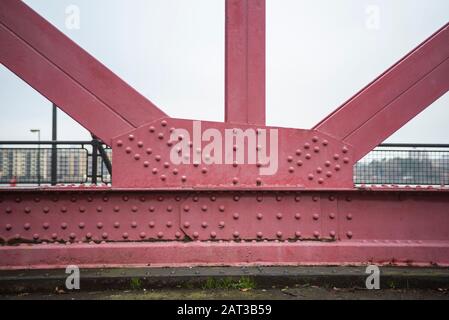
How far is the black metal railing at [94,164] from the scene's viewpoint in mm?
8898

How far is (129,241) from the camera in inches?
156

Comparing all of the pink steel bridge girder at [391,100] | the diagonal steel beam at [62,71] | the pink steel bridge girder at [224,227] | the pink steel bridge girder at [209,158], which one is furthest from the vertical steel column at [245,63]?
the diagonal steel beam at [62,71]

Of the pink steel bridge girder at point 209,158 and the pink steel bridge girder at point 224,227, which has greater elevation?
the pink steel bridge girder at point 209,158

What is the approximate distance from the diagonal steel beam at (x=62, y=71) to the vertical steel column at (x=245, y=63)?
0.94m

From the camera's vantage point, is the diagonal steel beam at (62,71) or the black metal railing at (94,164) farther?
the black metal railing at (94,164)

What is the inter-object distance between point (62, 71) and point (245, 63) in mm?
1773

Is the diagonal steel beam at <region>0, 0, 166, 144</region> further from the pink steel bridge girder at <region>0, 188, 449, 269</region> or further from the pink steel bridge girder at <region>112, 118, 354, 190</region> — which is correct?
the pink steel bridge girder at <region>0, 188, 449, 269</region>

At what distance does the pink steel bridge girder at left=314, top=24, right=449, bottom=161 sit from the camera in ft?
13.4

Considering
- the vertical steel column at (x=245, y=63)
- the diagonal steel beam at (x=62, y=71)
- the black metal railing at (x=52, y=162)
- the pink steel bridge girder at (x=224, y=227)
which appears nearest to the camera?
the diagonal steel beam at (x=62, y=71)

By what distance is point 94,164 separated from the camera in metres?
8.94

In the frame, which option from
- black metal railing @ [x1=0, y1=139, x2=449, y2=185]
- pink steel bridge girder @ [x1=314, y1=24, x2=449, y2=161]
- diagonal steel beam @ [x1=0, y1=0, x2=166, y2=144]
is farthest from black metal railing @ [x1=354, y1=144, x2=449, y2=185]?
Result: diagonal steel beam @ [x1=0, y1=0, x2=166, y2=144]

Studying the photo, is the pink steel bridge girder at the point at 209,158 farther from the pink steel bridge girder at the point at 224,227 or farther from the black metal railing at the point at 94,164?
the black metal railing at the point at 94,164

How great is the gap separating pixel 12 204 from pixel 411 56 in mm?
4225
